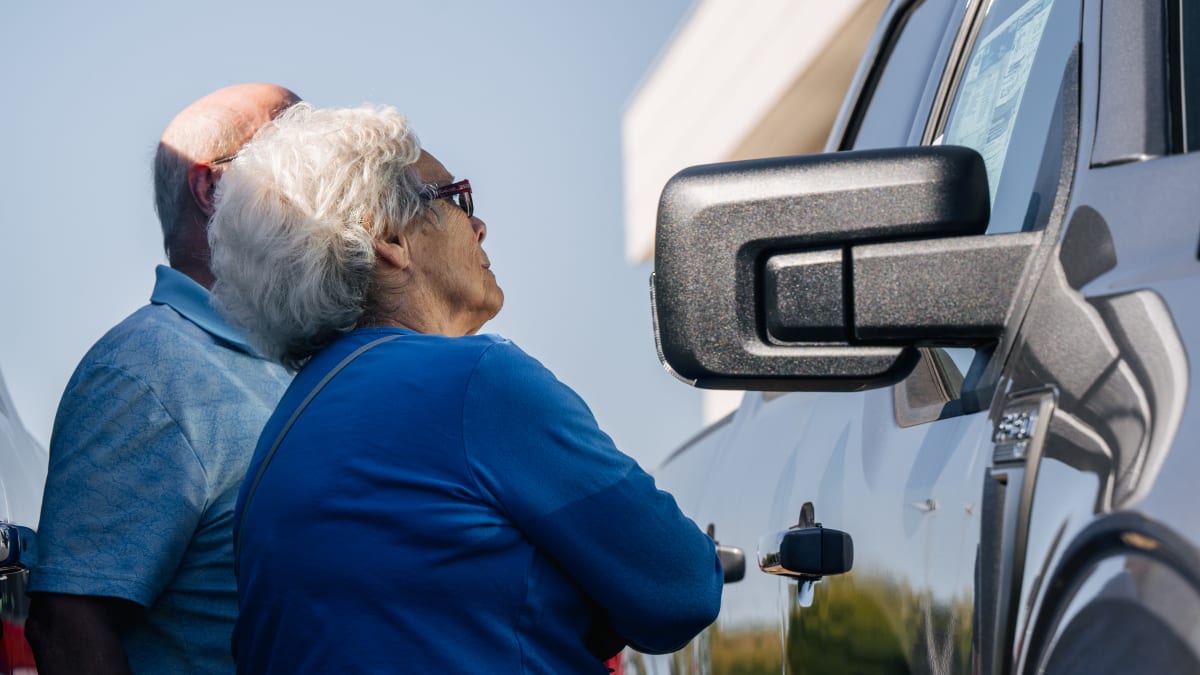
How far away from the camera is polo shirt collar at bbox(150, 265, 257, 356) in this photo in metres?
2.84

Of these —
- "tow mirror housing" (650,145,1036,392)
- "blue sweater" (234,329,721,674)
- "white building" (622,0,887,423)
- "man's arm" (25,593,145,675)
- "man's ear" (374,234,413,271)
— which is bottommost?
"white building" (622,0,887,423)

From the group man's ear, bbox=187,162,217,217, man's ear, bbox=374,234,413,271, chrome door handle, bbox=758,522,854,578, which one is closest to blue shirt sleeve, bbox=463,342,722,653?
chrome door handle, bbox=758,522,854,578

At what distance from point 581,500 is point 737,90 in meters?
18.0

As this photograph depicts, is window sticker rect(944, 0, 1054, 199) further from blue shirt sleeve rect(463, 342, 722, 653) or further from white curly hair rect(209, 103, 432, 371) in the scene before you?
white curly hair rect(209, 103, 432, 371)

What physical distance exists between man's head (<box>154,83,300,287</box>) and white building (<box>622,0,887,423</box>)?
10581mm

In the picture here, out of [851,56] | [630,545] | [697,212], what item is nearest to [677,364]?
[697,212]

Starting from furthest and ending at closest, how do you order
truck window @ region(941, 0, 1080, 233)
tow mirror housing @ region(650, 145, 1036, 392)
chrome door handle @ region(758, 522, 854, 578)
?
chrome door handle @ region(758, 522, 854, 578)
truck window @ region(941, 0, 1080, 233)
tow mirror housing @ region(650, 145, 1036, 392)

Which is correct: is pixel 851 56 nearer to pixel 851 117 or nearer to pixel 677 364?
pixel 851 117

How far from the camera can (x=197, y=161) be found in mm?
3066

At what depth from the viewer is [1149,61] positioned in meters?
1.50

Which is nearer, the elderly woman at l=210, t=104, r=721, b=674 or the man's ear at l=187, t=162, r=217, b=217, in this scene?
the elderly woman at l=210, t=104, r=721, b=674

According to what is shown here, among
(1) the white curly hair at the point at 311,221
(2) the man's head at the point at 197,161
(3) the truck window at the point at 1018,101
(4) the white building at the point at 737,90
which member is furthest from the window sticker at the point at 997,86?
(4) the white building at the point at 737,90

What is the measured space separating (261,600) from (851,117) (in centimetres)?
182

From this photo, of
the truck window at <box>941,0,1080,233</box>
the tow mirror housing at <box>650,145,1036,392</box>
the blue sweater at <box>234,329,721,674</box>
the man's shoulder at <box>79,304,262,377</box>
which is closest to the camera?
the tow mirror housing at <box>650,145,1036,392</box>
